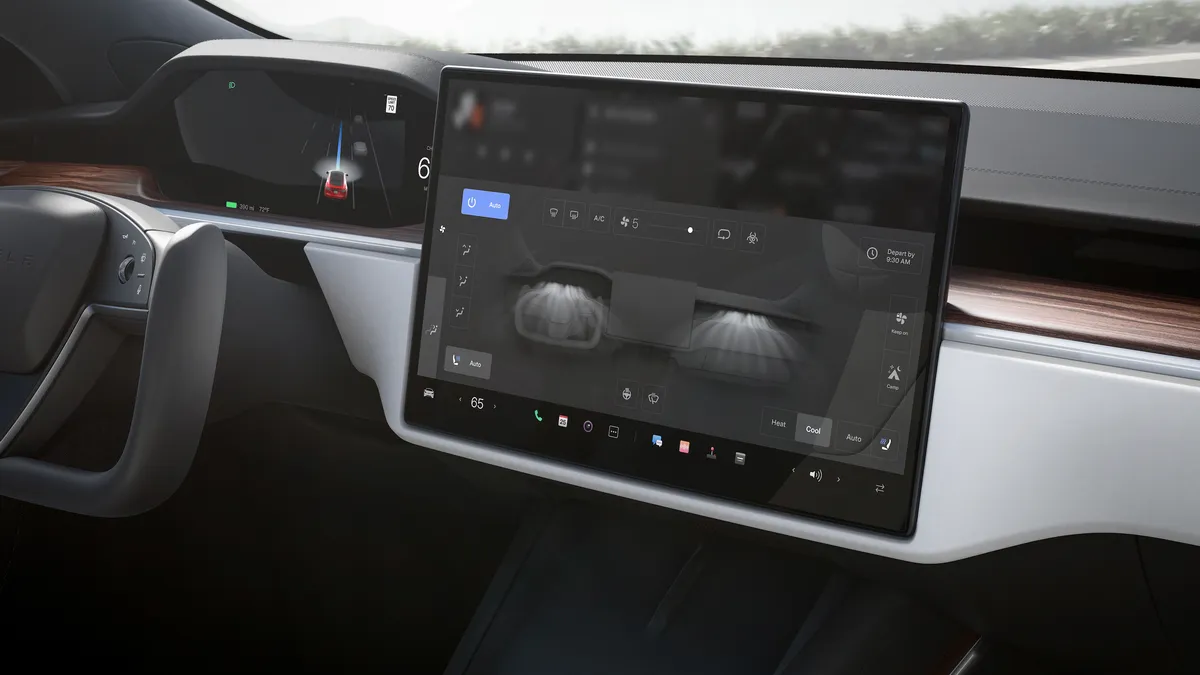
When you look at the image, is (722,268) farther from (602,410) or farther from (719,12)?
(719,12)

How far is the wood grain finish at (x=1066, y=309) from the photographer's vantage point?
78 cm

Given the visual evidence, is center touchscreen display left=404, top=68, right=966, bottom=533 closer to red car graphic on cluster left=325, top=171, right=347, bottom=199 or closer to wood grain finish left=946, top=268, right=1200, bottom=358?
wood grain finish left=946, top=268, right=1200, bottom=358

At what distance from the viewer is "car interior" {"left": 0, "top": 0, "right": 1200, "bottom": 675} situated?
0.79 meters

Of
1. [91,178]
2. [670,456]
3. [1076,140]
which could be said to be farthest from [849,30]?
[91,178]

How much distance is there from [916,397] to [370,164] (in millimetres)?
768

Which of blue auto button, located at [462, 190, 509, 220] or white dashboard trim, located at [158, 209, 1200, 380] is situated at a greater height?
blue auto button, located at [462, 190, 509, 220]

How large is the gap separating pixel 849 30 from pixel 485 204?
53 cm

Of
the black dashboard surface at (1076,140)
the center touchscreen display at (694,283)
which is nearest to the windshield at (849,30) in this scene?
the black dashboard surface at (1076,140)

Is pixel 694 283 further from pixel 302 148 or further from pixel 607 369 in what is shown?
pixel 302 148

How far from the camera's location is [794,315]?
0.83 metres

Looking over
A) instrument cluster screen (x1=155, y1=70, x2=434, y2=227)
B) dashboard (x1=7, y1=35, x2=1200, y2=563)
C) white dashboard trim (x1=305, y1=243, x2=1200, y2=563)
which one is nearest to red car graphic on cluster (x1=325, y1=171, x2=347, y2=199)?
instrument cluster screen (x1=155, y1=70, x2=434, y2=227)

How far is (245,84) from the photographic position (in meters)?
1.31

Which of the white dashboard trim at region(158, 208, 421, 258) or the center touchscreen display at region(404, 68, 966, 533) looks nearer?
the center touchscreen display at region(404, 68, 966, 533)

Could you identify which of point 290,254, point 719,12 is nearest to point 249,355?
point 290,254
